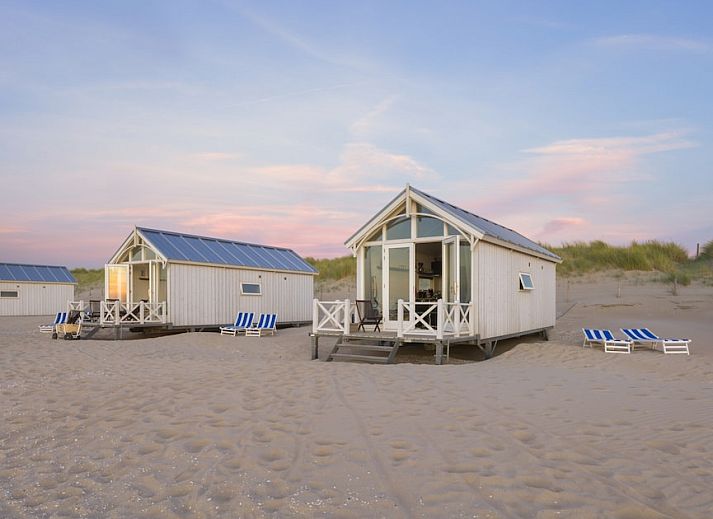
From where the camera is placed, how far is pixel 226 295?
66.6 feet

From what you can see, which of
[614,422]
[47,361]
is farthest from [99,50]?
[614,422]

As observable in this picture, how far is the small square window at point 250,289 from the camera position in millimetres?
20820

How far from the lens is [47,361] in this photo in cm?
1134

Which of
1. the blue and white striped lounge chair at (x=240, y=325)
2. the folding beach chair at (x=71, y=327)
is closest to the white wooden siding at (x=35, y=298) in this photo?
the folding beach chair at (x=71, y=327)

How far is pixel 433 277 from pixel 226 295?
360 inches

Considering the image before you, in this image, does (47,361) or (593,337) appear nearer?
(47,361)

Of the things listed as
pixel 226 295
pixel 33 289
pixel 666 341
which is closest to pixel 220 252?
pixel 226 295

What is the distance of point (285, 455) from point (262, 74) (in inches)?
460

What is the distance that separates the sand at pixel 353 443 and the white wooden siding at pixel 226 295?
8.73 metres

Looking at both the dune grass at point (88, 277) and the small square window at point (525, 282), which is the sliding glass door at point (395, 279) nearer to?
the small square window at point (525, 282)

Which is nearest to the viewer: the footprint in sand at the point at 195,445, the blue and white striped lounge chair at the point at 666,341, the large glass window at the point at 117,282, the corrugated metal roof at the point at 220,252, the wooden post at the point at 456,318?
the footprint in sand at the point at 195,445

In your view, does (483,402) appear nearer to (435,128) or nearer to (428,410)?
(428,410)

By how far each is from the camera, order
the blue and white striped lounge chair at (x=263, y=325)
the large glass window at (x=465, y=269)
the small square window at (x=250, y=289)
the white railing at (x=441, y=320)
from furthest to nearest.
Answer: the small square window at (x=250, y=289), the blue and white striped lounge chair at (x=263, y=325), the large glass window at (x=465, y=269), the white railing at (x=441, y=320)

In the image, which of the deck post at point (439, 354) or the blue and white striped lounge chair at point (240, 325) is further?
the blue and white striped lounge chair at point (240, 325)
